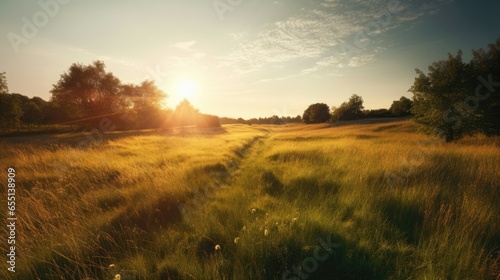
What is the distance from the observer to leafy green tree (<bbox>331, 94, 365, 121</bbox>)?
66.9 m

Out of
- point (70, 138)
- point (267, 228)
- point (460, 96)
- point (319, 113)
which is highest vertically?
point (319, 113)

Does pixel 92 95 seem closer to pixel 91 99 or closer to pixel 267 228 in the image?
pixel 91 99

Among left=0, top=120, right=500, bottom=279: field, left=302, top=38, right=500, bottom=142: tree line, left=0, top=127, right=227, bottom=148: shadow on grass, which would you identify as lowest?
left=0, top=120, right=500, bottom=279: field

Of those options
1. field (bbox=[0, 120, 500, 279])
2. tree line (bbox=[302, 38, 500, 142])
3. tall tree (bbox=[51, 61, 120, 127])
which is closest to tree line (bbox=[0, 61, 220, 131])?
tall tree (bbox=[51, 61, 120, 127])

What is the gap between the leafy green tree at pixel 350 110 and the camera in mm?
66875

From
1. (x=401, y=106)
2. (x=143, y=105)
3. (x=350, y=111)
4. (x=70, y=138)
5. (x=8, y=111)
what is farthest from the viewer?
(x=350, y=111)

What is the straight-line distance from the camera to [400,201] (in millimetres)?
4234

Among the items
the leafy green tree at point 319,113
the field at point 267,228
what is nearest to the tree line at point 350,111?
the leafy green tree at point 319,113

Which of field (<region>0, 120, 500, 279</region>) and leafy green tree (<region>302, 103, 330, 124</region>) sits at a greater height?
leafy green tree (<region>302, 103, 330, 124</region>)

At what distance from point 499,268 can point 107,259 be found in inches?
207

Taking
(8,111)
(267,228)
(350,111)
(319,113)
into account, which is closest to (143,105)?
(8,111)

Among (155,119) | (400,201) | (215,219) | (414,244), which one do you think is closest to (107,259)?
(215,219)

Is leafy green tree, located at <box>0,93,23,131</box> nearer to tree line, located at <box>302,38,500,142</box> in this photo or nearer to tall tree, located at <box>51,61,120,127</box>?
tall tree, located at <box>51,61,120,127</box>

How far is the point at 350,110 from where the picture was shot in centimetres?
6781
